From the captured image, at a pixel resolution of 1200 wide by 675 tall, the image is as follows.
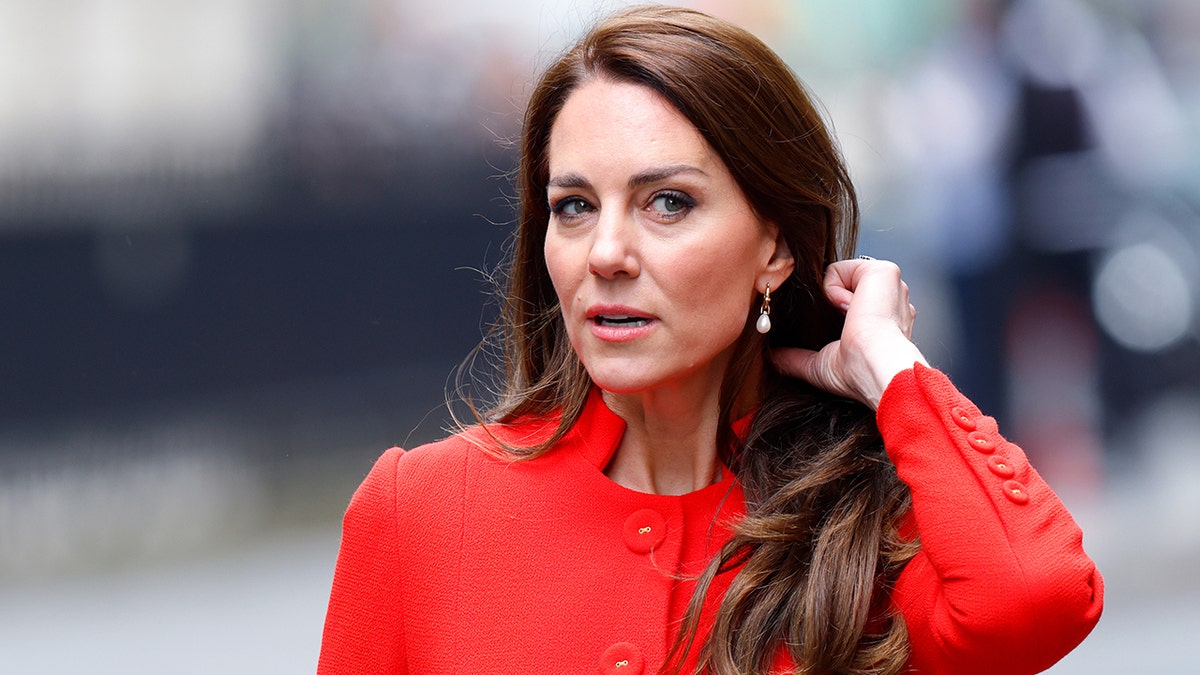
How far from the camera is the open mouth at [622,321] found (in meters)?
2.06

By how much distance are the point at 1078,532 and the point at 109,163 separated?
290cm

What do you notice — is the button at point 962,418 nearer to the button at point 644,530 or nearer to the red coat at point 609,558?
the red coat at point 609,558

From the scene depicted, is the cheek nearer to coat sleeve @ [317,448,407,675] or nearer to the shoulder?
the shoulder

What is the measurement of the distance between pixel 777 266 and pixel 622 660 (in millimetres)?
674

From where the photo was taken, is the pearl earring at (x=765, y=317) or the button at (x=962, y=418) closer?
the button at (x=962, y=418)

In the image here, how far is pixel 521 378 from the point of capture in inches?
95.9

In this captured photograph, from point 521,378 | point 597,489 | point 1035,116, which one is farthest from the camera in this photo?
point 1035,116

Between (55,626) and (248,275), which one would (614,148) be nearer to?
(248,275)

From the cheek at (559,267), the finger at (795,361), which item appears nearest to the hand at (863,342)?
the finger at (795,361)

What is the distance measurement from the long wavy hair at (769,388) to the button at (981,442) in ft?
0.65

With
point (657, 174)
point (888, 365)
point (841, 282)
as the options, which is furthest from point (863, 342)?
point (657, 174)

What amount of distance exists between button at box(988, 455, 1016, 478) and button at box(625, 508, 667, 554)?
51 centimetres

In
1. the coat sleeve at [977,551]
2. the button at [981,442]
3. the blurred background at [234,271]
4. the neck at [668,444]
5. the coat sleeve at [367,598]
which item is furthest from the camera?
the blurred background at [234,271]

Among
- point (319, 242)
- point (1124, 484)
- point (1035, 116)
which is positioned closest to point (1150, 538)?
point (1124, 484)
